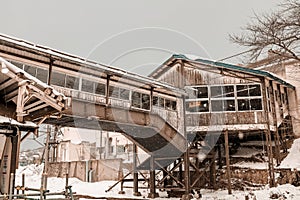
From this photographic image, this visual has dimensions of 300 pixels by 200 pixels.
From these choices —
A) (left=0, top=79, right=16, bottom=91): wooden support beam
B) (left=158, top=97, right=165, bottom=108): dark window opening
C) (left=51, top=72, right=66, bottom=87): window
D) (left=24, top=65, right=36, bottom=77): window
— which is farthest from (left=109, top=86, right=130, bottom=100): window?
(left=0, top=79, right=16, bottom=91): wooden support beam

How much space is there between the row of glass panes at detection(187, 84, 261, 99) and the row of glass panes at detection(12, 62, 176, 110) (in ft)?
4.93

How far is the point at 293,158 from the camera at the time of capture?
752 inches

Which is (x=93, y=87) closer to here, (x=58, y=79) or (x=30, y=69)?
(x=58, y=79)

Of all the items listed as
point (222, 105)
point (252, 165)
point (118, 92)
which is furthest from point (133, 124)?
point (252, 165)

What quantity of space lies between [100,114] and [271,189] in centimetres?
895

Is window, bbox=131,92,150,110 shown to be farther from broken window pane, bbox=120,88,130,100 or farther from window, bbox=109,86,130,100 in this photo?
window, bbox=109,86,130,100

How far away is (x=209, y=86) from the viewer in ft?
63.2

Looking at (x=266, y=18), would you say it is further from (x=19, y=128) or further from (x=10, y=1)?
(x=10, y=1)

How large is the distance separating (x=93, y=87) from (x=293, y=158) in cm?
1293

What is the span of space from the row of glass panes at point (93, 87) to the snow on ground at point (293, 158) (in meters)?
7.40

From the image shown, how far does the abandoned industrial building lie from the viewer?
1300 centimetres

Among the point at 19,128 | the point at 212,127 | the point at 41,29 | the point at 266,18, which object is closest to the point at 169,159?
the point at 212,127

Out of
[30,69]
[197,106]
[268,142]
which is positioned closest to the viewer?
[30,69]

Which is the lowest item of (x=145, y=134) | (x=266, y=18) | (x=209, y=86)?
(x=145, y=134)
